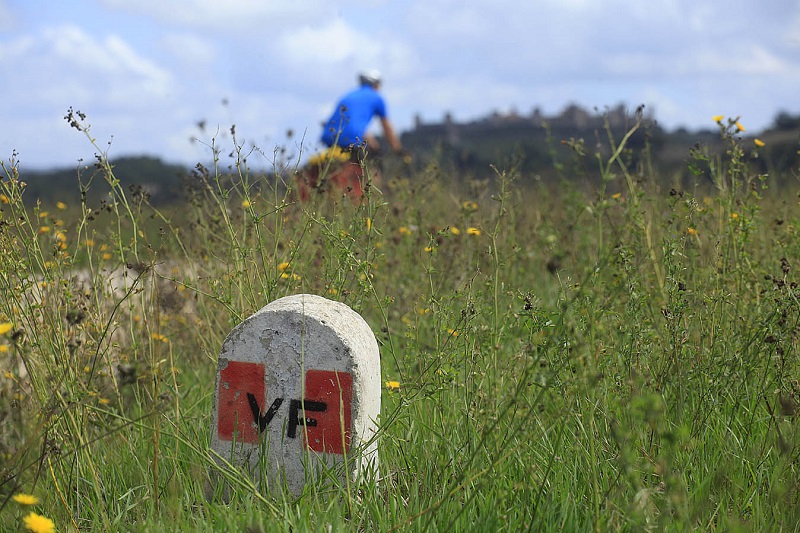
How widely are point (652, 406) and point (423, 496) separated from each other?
3.69ft

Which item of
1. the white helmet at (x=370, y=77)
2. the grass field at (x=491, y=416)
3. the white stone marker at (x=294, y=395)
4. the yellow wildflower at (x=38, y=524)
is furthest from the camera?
the white helmet at (x=370, y=77)

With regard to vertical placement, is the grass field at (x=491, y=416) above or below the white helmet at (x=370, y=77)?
below

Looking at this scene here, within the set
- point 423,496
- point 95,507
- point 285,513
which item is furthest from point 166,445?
point 423,496

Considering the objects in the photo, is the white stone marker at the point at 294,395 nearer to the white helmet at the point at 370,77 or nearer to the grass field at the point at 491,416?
the grass field at the point at 491,416

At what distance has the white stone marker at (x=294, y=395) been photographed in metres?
2.72

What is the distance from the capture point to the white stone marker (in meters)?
2.72

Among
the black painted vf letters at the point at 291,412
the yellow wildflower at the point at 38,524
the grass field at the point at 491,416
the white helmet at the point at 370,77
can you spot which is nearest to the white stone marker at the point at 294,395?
the black painted vf letters at the point at 291,412

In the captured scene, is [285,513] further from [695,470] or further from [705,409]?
[705,409]

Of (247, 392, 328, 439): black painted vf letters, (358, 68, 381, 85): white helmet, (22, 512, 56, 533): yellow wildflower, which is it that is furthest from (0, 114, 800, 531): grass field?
(358, 68, 381, 85): white helmet

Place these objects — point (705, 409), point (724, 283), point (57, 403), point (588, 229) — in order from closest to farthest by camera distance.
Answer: point (57, 403) → point (705, 409) → point (724, 283) → point (588, 229)

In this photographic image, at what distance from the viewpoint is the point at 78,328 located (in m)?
3.05

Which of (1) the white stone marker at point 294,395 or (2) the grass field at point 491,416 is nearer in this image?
(2) the grass field at point 491,416

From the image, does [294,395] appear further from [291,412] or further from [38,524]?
[38,524]

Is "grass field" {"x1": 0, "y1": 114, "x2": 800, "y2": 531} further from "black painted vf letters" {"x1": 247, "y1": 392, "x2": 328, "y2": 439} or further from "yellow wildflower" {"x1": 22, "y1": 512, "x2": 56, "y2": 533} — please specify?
"black painted vf letters" {"x1": 247, "y1": 392, "x2": 328, "y2": 439}
